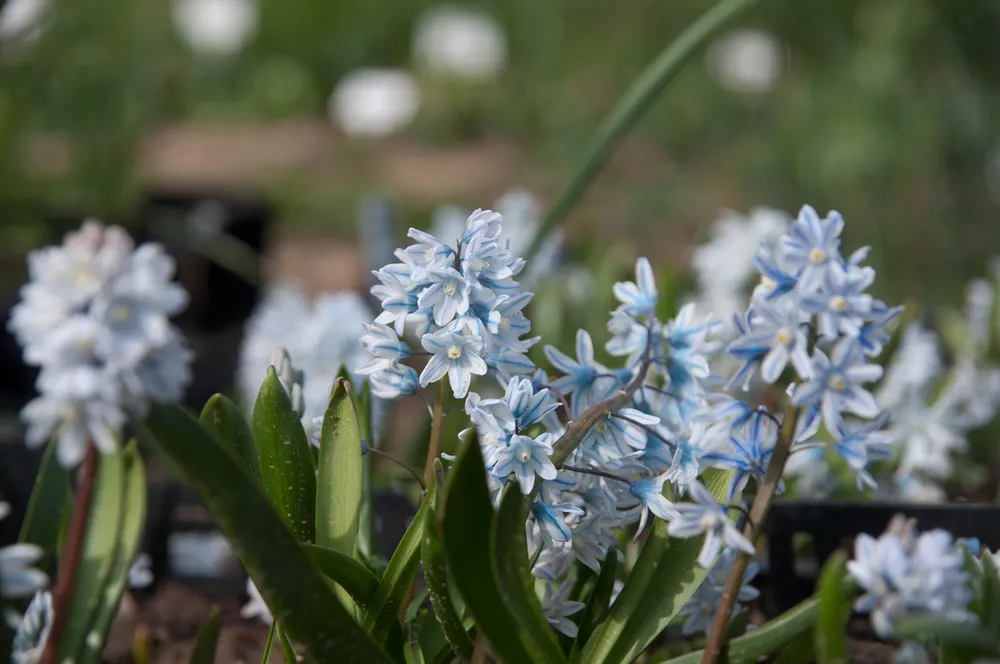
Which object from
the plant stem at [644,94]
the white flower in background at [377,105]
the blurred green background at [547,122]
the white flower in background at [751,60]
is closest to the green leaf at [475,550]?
the plant stem at [644,94]

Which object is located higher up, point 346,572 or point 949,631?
point 949,631

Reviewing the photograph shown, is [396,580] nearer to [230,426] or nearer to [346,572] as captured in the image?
[346,572]

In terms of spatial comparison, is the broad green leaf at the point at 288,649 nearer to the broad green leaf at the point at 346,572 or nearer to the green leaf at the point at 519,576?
the broad green leaf at the point at 346,572

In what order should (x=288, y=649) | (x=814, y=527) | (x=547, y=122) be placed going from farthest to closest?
(x=547, y=122), (x=814, y=527), (x=288, y=649)

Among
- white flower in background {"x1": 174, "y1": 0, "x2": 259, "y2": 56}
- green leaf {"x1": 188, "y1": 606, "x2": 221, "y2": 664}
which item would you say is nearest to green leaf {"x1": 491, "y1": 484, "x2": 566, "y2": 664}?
green leaf {"x1": 188, "y1": 606, "x2": 221, "y2": 664}

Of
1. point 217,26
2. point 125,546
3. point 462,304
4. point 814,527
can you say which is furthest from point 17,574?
point 217,26
